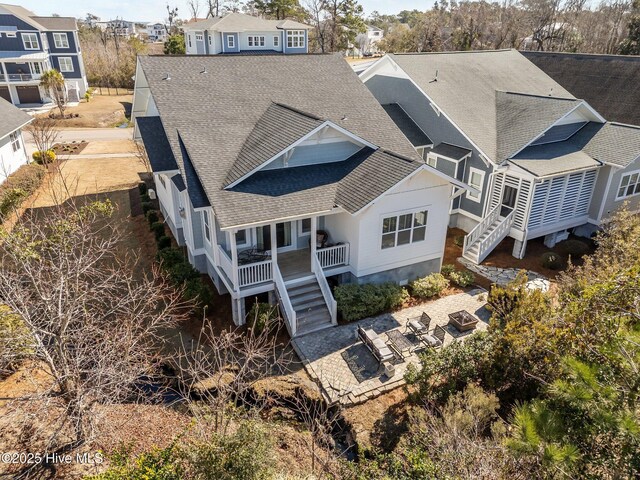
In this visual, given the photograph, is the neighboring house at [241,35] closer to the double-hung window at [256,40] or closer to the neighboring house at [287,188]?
the double-hung window at [256,40]

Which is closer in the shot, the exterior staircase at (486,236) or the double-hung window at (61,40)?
the exterior staircase at (486,236)

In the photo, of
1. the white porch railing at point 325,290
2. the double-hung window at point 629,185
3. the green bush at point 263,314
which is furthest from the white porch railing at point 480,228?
the green bush at point 263,314

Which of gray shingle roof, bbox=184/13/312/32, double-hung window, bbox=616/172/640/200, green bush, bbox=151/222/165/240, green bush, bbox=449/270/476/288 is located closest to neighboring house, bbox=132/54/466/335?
green bush, bbox=449/270/476/288

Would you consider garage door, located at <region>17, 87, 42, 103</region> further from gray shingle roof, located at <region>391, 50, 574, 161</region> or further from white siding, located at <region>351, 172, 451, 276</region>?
white siding, located at <region>351, 172, 451, 276</region>

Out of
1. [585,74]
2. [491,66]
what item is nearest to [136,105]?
[491,66]

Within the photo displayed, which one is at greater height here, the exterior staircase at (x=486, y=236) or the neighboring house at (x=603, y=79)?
the neighboring house at (x=603, y=79)

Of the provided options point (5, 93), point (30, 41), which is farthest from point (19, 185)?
point (30, 41)
